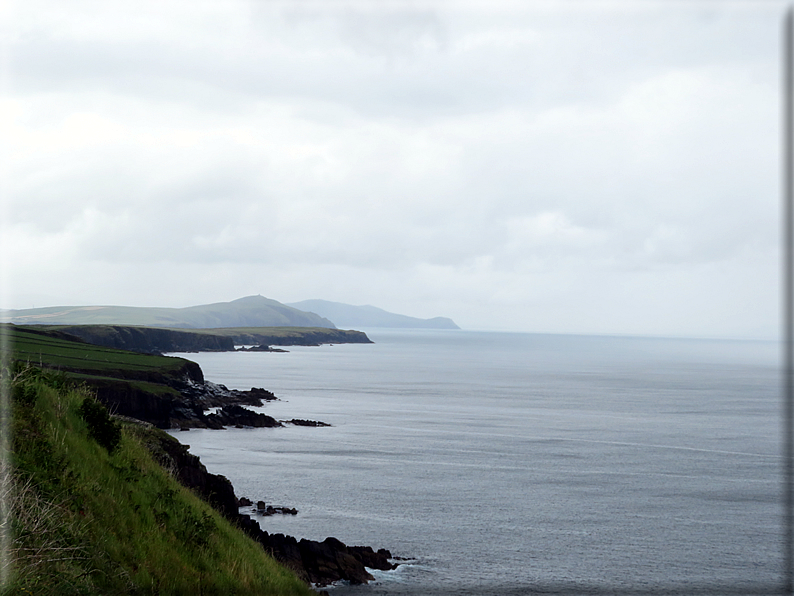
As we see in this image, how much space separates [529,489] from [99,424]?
43928mm

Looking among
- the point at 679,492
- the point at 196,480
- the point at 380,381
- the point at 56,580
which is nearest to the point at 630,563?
the point at 679,492

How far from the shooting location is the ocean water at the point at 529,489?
3581 centimetres

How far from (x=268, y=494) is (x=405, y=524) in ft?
42.1

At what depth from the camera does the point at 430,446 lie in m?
72.1

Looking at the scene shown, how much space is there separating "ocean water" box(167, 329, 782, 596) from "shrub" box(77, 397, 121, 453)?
19343 millimetres

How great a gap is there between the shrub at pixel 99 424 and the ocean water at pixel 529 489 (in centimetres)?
1934

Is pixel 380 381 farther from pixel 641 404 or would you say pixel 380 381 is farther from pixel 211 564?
pixel 211 564

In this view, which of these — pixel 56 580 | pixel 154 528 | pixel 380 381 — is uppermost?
pixel 56 580

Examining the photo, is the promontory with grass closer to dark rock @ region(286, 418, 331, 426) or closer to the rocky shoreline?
the rocky shoreline

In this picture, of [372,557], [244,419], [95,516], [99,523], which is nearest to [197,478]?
[372,557]

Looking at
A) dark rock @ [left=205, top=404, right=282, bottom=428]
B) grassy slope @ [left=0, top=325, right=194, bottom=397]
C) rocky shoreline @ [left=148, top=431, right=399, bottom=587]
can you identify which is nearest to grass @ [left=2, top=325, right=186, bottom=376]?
grassy slope @ [left=0, top=325, right=194, bottom=397]

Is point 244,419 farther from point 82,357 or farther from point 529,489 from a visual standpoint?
point 529,489

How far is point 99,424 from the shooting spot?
1590cm

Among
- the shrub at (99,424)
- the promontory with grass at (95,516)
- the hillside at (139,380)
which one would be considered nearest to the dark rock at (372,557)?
the promontory with grass at (95,516)
